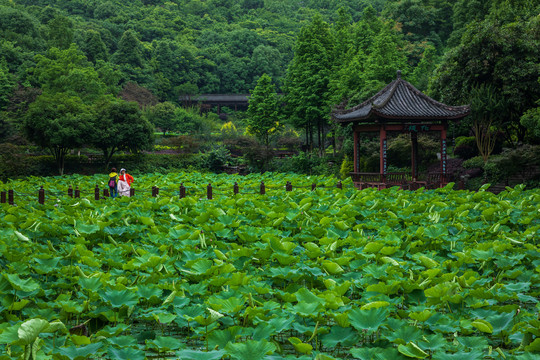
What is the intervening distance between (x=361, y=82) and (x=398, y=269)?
21669mm

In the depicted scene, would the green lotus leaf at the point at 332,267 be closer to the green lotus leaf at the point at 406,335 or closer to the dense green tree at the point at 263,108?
the green lotus leaf at the point at 406,335

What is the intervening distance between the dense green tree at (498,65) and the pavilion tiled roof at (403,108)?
2922mm

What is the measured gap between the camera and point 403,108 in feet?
49.3

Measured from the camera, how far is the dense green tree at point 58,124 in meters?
22.6

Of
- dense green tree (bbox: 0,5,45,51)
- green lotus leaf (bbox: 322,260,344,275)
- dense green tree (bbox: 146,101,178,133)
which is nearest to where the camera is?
green lotus leaf (bbox: 322,260,344,275)

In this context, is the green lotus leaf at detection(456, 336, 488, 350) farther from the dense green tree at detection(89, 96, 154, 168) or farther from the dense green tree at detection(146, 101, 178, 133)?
the dense green tree at detection(146, 101, 178, 133)

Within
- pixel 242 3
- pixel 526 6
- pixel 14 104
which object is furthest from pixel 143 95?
pixel 242 3

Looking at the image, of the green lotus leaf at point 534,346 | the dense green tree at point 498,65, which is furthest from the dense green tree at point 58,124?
the green lotus leaf at point 534,346

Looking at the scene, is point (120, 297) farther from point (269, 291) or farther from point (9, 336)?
point (269, 291)

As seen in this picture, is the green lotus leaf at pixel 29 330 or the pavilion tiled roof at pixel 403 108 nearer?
the green lotus leaf at pixel 29 330

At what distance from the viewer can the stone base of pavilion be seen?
14.3 m

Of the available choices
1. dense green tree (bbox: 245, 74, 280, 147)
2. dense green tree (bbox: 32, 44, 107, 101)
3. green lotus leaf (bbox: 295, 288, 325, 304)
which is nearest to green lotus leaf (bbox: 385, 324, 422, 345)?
green lotus leaf (bbox: 295, 288, 325, 304)

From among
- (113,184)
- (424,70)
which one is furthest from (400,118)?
(424,70)

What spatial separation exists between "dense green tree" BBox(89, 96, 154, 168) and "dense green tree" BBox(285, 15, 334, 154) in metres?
8.47
